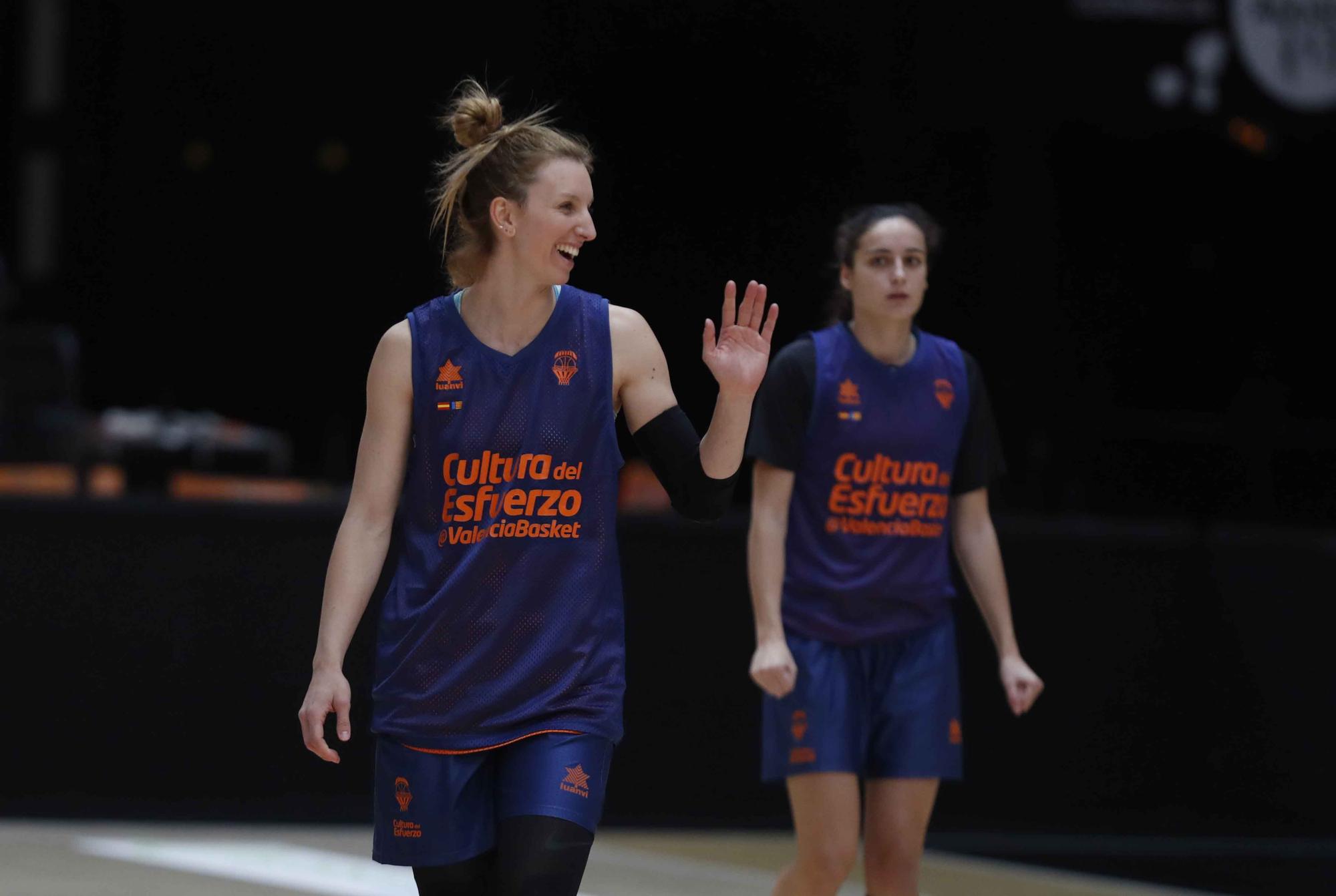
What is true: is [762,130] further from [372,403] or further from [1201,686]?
[372,403]

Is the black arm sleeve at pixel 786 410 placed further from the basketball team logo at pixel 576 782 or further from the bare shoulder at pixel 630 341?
the basketball team logo at pixel 576 782

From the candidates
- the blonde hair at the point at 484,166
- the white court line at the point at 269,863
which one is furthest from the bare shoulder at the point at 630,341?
the white court line at the point at 269,863

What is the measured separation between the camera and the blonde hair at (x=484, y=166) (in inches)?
121

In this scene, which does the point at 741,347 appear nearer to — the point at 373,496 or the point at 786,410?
the point at 373,496

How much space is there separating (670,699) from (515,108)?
576 centimetres

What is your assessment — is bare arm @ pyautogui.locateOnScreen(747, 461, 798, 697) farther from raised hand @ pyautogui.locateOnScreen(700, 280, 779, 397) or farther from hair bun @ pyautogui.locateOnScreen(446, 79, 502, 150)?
hair bun @ pyautogui.locateOnScreen(446, 79, 502, 150)

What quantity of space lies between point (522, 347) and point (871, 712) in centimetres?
146

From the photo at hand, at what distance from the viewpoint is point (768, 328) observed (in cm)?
306

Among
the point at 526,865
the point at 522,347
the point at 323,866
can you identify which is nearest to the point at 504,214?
the point at 522,347

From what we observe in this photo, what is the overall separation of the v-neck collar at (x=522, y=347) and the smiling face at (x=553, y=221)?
2.1 inches

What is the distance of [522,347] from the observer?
307 cm

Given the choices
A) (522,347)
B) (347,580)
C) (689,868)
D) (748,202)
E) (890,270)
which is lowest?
(689,868)

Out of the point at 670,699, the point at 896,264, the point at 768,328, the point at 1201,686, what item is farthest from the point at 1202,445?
the point at 768,328

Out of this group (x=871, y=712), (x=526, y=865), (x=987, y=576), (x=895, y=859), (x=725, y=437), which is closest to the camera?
(x=526, y=865)
